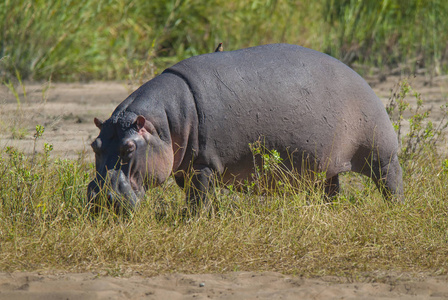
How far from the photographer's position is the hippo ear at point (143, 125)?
339 centimetres

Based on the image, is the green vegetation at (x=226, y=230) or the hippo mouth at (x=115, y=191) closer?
the green vegetation at (x=226, y=230)

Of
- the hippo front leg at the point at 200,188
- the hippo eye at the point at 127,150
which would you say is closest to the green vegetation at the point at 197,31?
the hippo front leg at the point at 200,188

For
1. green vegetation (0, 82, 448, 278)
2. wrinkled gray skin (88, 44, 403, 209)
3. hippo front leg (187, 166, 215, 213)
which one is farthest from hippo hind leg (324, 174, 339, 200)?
hippo front leg (187, 166, 215, 213)

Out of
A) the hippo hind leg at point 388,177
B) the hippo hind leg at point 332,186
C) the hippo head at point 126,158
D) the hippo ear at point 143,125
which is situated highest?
→ the hippo ear at point 143,125

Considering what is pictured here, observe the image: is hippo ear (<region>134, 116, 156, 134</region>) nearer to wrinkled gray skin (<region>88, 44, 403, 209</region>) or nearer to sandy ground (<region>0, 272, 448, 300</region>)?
wrinkled gray skin (<region>88, 44, 403, 209</region>)

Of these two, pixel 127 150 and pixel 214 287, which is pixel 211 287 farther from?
pixel 127 150

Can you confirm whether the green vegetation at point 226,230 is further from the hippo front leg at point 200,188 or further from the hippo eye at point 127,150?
the hippo eye at point 127,150

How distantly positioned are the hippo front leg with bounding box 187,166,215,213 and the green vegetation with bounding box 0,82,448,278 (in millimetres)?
68

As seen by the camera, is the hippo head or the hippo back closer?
the hippo head

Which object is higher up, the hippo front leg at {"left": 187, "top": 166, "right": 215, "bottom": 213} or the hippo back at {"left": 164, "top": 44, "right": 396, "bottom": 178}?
the hippo back at {"left": 164, "top": 44, "right": 396, "bottom": 178}

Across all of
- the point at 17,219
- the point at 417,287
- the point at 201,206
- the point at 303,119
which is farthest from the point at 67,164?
the point at 417,287

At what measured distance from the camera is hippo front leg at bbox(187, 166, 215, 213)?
3613 mm

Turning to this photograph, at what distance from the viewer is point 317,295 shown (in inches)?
113

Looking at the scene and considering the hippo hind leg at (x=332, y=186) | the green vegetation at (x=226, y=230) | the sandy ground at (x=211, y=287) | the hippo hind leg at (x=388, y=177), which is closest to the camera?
the sandy ground at (x=211, y=287)
